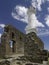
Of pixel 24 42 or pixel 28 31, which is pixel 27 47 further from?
pixel 28 31

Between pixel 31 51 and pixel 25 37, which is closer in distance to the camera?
pixel 31 51

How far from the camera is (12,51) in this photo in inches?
1458

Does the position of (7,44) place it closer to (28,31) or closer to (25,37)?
(25,37)

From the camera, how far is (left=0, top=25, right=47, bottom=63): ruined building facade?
3512cm

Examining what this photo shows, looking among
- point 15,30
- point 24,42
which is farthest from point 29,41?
point 15,30

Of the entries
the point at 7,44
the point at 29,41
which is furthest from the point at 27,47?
the point at 7,44

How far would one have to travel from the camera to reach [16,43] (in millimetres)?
37719

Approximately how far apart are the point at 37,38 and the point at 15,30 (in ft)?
19.4

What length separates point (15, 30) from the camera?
37.8 m

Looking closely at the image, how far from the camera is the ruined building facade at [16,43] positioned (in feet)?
115

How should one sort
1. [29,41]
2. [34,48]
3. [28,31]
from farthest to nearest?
1. [28,31]
2. [29,41]
3. [34,48]

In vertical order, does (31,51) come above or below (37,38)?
below

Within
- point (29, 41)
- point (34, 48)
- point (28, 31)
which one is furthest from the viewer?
point (28, 31)

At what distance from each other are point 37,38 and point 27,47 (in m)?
5.51
